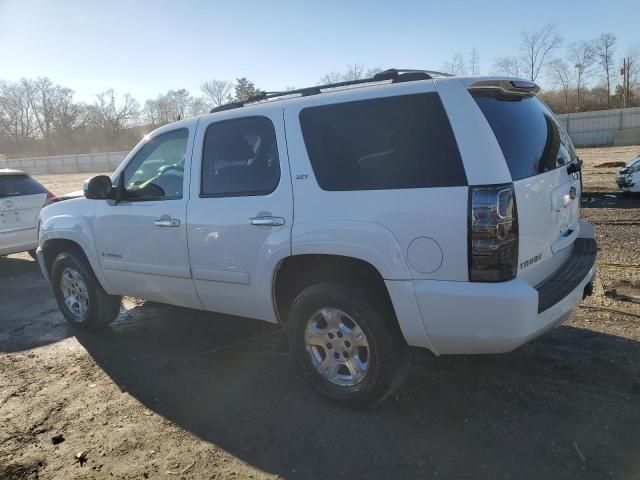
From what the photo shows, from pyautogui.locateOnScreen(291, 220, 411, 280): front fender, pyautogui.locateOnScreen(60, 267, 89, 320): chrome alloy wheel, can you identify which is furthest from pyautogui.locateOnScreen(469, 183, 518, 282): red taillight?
pyautogui.locateOnScreen(60, 267, 89, 320): chrome alloy wheel

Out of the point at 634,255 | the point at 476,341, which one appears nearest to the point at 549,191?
the point at 476,341

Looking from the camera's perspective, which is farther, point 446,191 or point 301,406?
point 301,406

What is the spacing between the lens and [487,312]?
2822 millimetres

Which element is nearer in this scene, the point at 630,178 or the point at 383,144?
the point at 383,144

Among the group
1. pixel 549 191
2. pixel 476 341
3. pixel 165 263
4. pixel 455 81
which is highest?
pixel 455 81

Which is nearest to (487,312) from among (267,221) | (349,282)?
(349,282)

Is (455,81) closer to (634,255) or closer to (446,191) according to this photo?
(446,191)

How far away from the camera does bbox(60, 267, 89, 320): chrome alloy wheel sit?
5.33m

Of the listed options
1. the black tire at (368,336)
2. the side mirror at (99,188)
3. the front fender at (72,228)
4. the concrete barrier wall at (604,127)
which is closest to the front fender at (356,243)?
the black tire at (368,336)

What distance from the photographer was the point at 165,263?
169 inches

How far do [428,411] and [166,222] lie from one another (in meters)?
2.40

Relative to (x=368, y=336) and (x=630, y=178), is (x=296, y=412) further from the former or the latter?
(x=630, y=178)

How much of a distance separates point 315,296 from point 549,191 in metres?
1.57

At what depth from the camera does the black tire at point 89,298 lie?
17.0 ft
